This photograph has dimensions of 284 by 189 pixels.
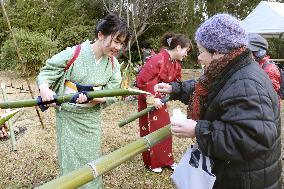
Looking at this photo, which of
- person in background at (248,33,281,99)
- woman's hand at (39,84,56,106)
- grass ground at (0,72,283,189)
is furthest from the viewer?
grass ground at (0,72,283,189)

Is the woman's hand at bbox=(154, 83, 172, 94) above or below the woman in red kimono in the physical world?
above

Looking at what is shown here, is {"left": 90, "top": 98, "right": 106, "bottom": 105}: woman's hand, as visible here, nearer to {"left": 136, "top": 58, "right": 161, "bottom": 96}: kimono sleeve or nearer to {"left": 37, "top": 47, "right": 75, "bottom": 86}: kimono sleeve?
{"left": 37, "top": 47, "right": 75, "bottom": 86}: kimono sleeve

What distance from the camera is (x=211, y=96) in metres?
1.73

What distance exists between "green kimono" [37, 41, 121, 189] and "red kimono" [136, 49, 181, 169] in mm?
1216

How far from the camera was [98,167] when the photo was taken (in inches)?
53.9

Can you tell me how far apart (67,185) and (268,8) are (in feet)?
31.9

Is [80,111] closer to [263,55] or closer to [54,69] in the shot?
[54,69]

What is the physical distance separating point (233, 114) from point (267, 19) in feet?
30.3

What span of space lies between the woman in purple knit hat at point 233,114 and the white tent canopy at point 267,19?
8491 mm

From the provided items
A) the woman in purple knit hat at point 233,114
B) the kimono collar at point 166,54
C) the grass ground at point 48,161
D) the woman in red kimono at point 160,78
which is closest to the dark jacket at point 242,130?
the woman in purple knit hat at point 233,114

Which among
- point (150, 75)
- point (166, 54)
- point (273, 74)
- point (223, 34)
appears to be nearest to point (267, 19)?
point (166, 54)

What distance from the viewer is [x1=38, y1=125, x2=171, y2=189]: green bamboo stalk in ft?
3.85

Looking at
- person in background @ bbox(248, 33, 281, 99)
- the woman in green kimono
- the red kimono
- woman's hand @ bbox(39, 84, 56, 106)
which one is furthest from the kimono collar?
woman's hand @ bbox(39, 84, 56, 106)

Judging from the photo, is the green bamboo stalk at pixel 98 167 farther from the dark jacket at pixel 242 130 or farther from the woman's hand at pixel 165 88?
the woman's hand at pixel 165 88
